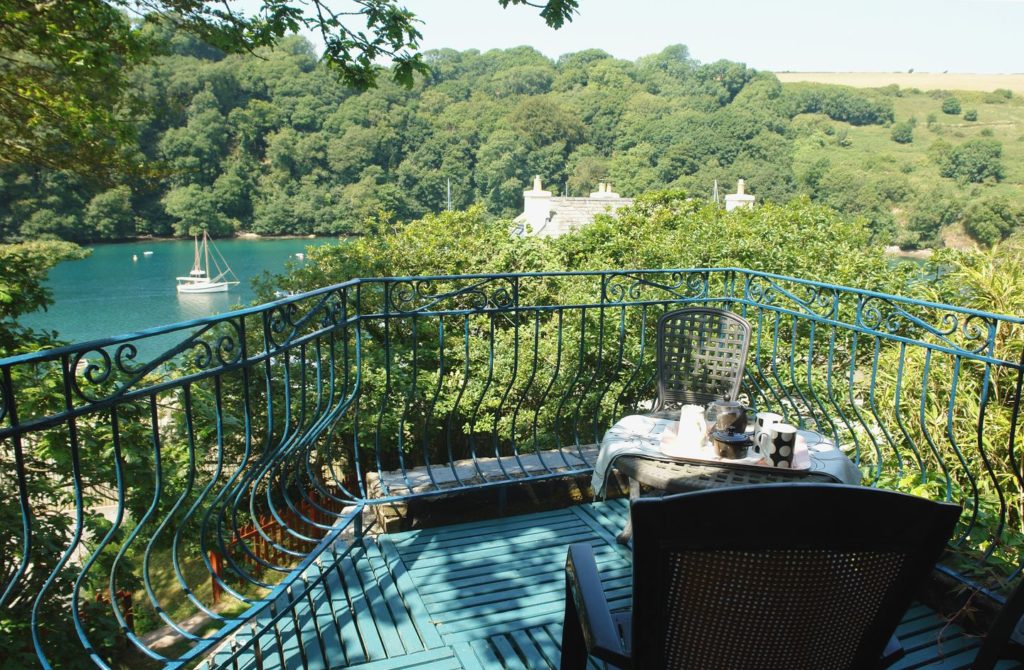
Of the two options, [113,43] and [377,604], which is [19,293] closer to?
[113,43]

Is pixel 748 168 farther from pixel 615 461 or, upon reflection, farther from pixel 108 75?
pixel 615 461

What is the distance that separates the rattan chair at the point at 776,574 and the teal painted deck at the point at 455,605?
1.04 meters

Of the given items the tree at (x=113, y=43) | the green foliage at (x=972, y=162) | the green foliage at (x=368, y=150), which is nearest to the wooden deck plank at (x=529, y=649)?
the tree at (x=113, y=43)

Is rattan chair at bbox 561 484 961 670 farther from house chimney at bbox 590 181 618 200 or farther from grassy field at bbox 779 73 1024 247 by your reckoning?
grassy field at bbox 779 73 1024 247

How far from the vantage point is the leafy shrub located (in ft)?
193

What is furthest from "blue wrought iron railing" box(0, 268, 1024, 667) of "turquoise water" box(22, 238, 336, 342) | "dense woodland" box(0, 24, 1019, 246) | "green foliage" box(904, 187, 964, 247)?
"dense woodland" box(0, 24, 1019, 246)

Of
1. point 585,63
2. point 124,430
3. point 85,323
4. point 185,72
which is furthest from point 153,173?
point 585,63

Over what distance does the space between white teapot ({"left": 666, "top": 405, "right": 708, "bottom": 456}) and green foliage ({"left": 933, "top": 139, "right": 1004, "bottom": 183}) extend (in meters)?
43.9

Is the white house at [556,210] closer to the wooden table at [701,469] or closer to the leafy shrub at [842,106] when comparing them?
the wooden table at [701,469]

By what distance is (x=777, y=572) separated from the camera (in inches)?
50.1

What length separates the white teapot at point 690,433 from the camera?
98.7 inches

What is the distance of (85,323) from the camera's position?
106 feet

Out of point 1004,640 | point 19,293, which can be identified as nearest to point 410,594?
point 1004,640

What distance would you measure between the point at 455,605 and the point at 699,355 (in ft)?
5.16
